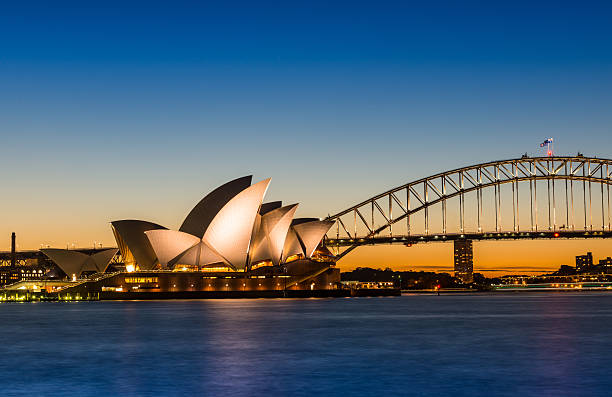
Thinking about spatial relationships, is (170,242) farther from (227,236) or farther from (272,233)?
(272,233)

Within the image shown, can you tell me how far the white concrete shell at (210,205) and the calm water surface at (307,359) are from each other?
4619cm

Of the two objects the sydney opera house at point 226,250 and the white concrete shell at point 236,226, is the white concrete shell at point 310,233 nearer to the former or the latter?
the sydney opera house at point 226,250

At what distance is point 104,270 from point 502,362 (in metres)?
123

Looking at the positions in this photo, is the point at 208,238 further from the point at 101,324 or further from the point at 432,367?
the point at 432,367

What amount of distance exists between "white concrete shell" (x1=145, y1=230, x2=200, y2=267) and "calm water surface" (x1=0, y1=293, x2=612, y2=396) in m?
51.9

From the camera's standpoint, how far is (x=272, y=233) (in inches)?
4483

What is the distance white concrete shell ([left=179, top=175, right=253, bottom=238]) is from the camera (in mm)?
104562

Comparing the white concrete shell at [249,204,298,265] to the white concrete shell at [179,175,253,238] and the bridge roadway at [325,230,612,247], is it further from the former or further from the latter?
the bridge roadway at [325,230,612,247]

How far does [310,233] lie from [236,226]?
22.0m

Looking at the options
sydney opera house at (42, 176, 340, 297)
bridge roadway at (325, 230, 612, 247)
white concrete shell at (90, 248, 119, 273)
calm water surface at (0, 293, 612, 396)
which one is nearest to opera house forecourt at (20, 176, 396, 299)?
sydney opera house at (42, 176, 340, 297)

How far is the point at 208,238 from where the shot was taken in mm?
109500

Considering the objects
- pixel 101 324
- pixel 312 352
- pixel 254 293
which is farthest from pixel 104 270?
pixel 312 352

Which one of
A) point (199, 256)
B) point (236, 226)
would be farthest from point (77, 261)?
point (236, 226)

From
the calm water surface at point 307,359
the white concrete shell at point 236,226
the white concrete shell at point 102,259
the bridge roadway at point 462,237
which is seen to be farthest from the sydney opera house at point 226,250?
the calm water surface at point 307,359
